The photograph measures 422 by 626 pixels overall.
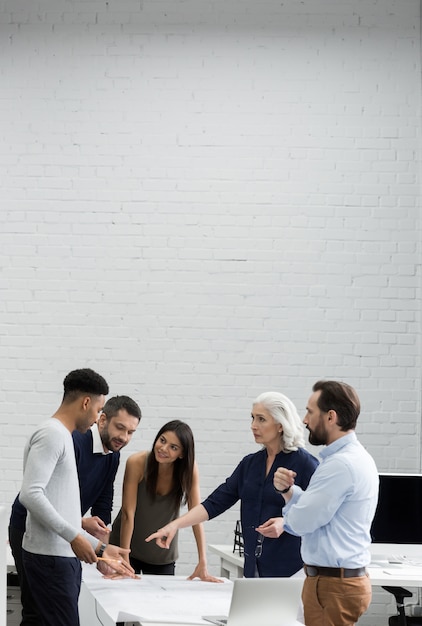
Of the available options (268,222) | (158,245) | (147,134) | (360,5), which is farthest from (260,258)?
(360,5)

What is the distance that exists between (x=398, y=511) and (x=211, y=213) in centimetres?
238

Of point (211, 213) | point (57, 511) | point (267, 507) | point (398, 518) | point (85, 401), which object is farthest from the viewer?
point (211, 213)

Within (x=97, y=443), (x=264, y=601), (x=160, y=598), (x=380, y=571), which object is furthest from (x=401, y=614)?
(x=264, y=601)

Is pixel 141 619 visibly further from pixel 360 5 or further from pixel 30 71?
pixel 360 5

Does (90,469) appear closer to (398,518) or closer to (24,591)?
(24,591)

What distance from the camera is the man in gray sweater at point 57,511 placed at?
3547 mm

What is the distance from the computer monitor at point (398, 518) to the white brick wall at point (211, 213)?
2.84 feet

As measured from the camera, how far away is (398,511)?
542cm

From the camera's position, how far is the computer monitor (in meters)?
5.37

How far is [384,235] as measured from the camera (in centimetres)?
645

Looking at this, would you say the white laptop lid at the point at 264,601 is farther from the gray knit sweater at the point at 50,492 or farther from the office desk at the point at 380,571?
the office desk at the point at 380,571

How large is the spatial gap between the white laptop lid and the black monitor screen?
2.27 m

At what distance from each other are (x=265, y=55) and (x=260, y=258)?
57.1 inches

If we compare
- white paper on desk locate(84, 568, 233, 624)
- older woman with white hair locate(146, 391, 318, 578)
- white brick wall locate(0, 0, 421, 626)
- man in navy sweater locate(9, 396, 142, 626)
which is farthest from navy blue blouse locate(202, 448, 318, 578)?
white brick wall locate(0, 0, 421, 626)
